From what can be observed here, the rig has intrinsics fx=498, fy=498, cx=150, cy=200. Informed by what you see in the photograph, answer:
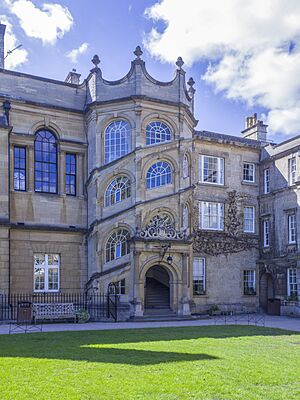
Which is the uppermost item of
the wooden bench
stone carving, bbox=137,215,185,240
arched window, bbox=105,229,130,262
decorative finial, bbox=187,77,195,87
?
decorative finial, bbox=187,77,195,87

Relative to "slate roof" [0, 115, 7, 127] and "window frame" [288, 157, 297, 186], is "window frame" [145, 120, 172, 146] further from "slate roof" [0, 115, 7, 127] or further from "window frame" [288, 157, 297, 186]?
"window frame" [288, 157, 297, 186]

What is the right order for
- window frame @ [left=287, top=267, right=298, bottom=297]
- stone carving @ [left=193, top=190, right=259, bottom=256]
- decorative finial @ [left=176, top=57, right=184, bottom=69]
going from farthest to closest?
stone carving @ [left=193, top=190, right=259, bottom=256] → window frame @ [left=287, top=267, right=298, bottom=297] → decorative finial @ [left=176, top=57, right=184, bottom=69]

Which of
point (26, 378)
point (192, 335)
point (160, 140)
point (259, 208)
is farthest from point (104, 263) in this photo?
point (26, 378)

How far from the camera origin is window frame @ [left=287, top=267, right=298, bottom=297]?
2620 centimetres

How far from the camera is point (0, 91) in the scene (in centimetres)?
2383

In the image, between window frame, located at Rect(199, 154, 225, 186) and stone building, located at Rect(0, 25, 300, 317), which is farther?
window frame, located at Rect(199, 154, 225, 186)

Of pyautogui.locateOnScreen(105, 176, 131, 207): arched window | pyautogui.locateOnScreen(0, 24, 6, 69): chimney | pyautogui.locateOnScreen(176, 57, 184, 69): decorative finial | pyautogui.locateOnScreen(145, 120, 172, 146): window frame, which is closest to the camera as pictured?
pyautogui.locateOnScreen(105, 176, 131, 207): arched window

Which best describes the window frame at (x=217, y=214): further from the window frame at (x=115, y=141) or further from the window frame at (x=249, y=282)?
the window frame at (x=115, y=141)

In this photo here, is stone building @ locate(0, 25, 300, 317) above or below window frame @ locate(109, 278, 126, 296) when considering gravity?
above

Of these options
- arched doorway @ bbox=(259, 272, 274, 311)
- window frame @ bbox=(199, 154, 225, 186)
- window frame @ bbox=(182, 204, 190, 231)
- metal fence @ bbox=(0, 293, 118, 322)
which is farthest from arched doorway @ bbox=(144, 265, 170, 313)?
arched doorway @ bbox=(259, 272, 274, 311)

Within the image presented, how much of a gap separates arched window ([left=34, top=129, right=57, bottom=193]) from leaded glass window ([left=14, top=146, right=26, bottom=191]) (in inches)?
22.8

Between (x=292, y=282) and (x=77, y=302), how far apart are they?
11.4 meters

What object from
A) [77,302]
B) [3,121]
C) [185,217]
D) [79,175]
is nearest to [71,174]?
[79,175]

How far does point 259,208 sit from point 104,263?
1067 cm
